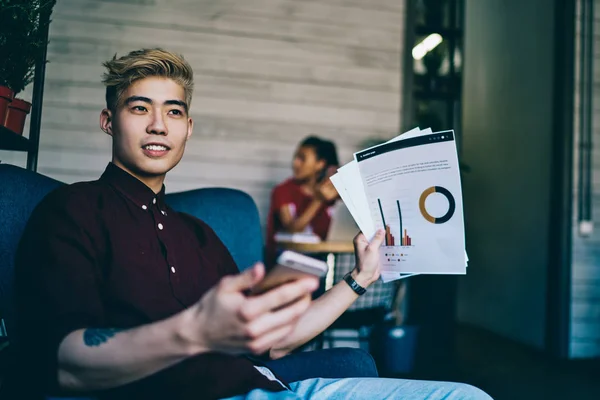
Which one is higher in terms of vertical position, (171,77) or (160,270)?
(171,77)

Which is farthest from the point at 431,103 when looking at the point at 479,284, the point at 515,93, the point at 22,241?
the point at 22,241

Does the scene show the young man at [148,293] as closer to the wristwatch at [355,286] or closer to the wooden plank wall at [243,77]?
the wristwatch at [355,286]

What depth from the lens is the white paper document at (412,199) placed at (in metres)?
1.07

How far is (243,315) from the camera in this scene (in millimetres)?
599

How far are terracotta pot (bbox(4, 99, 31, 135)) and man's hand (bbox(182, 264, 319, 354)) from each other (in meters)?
1.23

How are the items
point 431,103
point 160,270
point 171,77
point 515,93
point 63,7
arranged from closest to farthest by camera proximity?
1. point 160,270
2. point 171,77
3. point 63,7
4. point 515,93
5. point 431,103

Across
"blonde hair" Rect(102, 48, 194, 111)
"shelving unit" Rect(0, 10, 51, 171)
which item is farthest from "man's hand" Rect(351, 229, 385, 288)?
"shelving unit" Rect(0, 10, 51, 171)

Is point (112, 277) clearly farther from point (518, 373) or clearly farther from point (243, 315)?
point (518, 373)

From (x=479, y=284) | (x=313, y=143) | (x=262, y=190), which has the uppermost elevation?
(x=313, y=143)

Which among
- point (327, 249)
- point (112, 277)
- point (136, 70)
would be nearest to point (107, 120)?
point (136, 70)

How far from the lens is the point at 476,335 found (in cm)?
423

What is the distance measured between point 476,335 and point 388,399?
11.6ft

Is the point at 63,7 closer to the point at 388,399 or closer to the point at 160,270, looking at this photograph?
the point at 160,270

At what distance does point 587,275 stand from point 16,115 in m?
3.43
